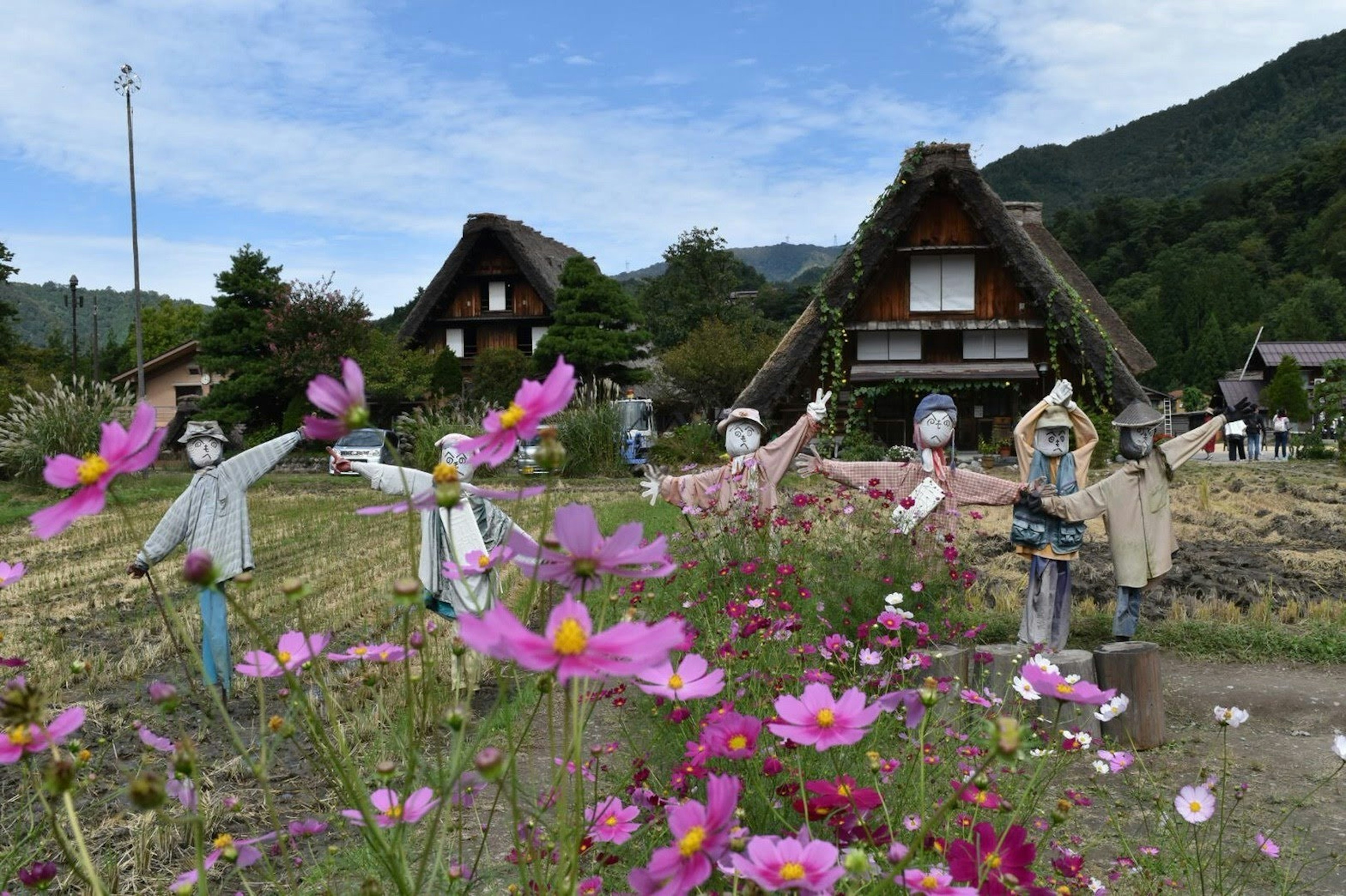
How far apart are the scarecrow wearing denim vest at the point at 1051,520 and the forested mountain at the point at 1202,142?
91218mm

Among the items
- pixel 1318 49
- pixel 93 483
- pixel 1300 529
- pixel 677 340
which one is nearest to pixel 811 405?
pixel 93 483

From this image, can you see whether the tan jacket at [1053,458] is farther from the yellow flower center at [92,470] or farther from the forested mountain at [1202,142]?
the forested mountain at [1202,142]

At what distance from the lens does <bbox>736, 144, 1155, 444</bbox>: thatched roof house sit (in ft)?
49.7

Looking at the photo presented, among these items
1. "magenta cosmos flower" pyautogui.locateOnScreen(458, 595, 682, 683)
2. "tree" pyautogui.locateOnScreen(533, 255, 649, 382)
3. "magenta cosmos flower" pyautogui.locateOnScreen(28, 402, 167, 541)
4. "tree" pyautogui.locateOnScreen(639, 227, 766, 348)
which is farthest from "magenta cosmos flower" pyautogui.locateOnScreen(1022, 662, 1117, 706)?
"tree" pyautogui.locateOnScreen(639, 227, 766, 348)

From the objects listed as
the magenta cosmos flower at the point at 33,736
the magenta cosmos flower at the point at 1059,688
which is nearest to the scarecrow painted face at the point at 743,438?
the magenta cosmos flower at the point at 1059,688

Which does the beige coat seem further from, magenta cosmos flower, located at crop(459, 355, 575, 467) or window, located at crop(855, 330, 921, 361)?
window, located at crop(855, 330, 921, 361)

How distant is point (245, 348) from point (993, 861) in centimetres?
2489

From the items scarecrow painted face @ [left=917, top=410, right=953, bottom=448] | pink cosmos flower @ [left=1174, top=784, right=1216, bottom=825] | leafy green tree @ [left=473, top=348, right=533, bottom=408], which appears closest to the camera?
pink cosmos flower @ [left=1174, top=784, right=1216, bottom=825]

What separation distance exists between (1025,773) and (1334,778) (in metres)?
1.42

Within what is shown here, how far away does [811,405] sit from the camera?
4.82m

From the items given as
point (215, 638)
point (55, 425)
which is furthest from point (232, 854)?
point (55, 425)

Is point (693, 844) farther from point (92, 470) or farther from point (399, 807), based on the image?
point (92, 470)

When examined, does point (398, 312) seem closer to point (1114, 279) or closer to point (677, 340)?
point (677, 340)

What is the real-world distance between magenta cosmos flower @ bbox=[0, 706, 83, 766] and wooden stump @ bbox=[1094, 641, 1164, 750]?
Result: 11.2 feet
